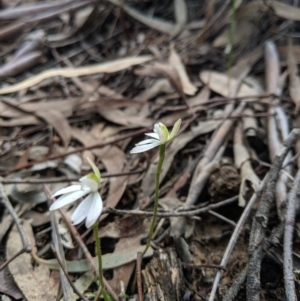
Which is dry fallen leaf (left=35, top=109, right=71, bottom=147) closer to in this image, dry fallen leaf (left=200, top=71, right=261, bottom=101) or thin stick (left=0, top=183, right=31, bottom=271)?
thin stick (left=0, top=183, right=31, bottom=271)

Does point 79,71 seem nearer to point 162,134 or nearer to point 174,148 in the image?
point 174,148

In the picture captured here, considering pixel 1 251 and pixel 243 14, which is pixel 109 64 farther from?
pixel 1 251

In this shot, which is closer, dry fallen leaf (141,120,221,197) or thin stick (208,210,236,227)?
thin stick (208,210,236,227)

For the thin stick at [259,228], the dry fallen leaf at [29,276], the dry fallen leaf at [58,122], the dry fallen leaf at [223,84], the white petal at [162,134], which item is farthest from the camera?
the dry fallen leaf at [223,84]

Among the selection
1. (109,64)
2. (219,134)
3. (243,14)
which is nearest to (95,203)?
(219,134)

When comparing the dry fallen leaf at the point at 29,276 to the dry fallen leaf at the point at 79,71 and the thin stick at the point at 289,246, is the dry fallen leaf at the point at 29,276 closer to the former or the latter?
the thin stick at the point at 289,246

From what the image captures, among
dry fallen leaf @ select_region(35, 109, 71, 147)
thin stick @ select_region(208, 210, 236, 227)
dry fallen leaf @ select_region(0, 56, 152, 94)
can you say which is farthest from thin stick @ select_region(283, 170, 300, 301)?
dry fallen leaf @ select_region(0, 56, 152, 94)

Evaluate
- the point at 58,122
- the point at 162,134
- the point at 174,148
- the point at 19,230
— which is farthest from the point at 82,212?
the point at 58,122

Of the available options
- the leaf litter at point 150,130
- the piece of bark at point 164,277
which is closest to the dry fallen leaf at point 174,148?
the leaf litter at point 150,130
